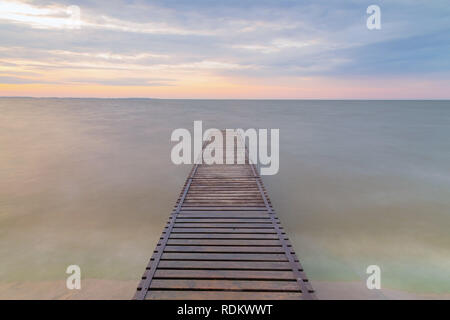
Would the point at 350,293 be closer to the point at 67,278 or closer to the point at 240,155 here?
the point at 67,278

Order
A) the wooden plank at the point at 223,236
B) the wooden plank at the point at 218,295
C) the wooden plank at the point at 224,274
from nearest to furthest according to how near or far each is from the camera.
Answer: the wooden plank at the point at 218,295 → the wooden plank at the point at 224,274 → the wooden plank at the point at 223,236

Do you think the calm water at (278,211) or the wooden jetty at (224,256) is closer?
the wooden jetty at (224,256)

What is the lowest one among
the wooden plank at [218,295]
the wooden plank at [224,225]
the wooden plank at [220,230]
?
the wooden plank at [218,295]

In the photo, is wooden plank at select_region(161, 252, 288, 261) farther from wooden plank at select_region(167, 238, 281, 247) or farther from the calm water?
the calm water

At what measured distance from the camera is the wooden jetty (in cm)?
436

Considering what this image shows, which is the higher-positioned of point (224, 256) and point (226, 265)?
point (224, 256)

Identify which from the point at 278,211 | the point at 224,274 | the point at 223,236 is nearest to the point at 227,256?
the point at 224,274

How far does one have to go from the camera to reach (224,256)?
5316 millimetres

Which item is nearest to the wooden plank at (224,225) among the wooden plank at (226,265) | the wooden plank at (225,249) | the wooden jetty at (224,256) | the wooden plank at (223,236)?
the wooden jetty at (224,256)

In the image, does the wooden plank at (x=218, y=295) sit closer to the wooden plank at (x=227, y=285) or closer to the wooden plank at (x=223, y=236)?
the wooden plank at (x=227, y=285)

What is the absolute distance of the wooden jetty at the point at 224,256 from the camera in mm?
4363

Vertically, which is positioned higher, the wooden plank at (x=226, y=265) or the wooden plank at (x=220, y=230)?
the wooden plank at (x=220, y=230)

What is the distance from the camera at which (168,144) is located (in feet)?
87.5

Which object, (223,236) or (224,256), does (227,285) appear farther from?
(223,236)
